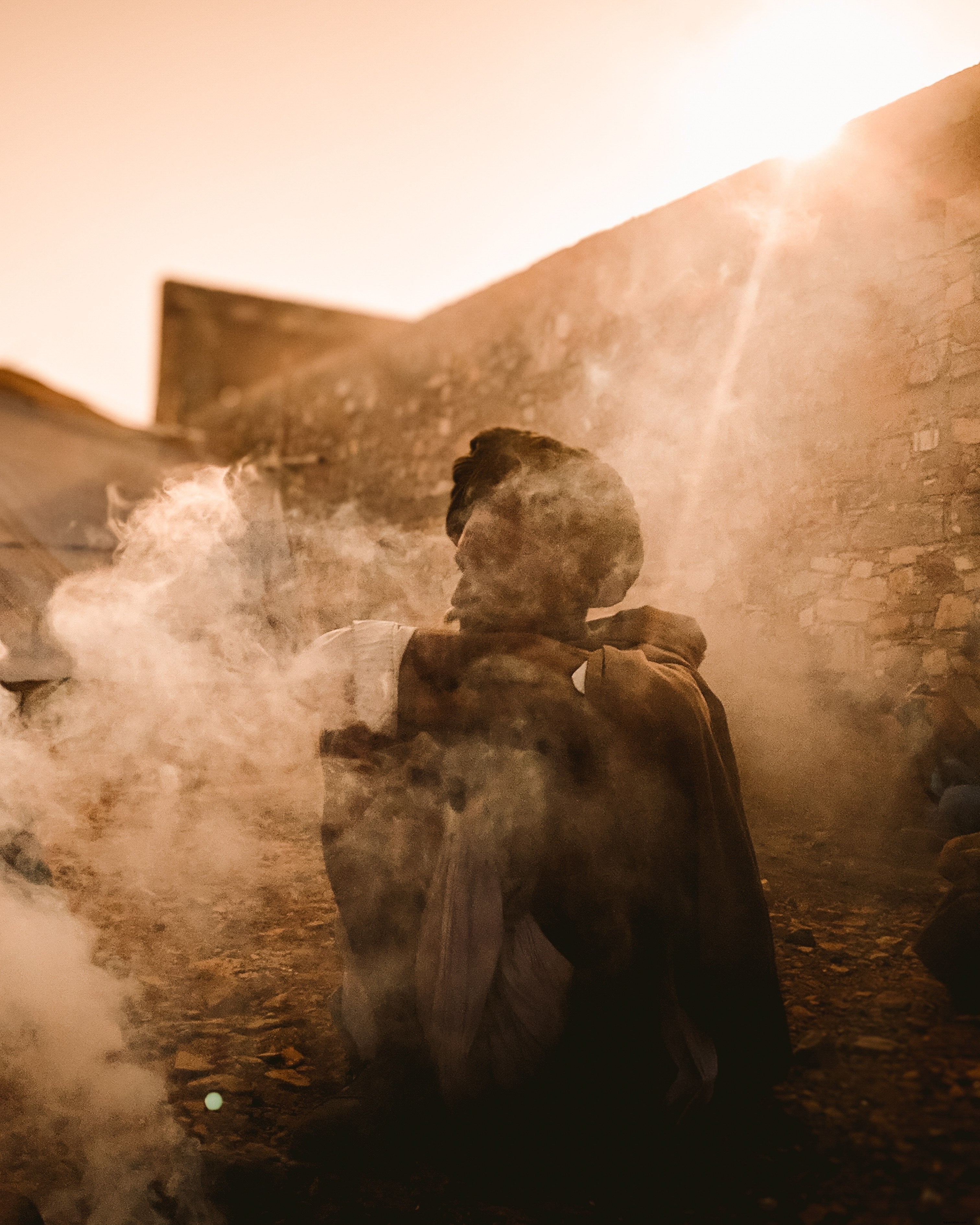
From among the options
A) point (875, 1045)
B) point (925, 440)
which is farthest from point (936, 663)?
point (875, 1045)

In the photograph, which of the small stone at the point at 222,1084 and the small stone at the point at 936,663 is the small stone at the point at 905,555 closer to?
the small stone at the point at 936,663

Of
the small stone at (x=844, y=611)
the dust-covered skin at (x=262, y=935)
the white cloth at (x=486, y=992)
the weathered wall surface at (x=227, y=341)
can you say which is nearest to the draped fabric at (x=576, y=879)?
the white cloth at (x=486, y=992)

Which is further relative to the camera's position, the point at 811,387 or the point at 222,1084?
the point at 811,387

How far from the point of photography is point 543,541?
202 centimetres

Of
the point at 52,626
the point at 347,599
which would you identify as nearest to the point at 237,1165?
the point at 52,626

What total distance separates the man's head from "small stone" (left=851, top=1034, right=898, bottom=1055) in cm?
148

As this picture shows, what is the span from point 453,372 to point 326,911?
204 inches

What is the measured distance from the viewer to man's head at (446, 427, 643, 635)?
201 cm

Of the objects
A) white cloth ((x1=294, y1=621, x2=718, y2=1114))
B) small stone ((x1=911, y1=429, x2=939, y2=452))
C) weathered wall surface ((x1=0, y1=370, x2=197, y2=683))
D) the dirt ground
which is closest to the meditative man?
white cloth ((x1=294, y1=621, x2=718, y2=1114))

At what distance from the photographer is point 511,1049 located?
67.8 inches

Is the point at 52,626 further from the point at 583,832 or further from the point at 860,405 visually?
the point at 860,405

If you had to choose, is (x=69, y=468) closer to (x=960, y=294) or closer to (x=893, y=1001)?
(x=960, y=294)

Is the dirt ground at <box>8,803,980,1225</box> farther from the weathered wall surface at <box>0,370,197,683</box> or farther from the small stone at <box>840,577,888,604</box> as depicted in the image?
the weathered wall surface at <box>0,370,197,683</box>

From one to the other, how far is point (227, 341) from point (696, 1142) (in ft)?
59.3
